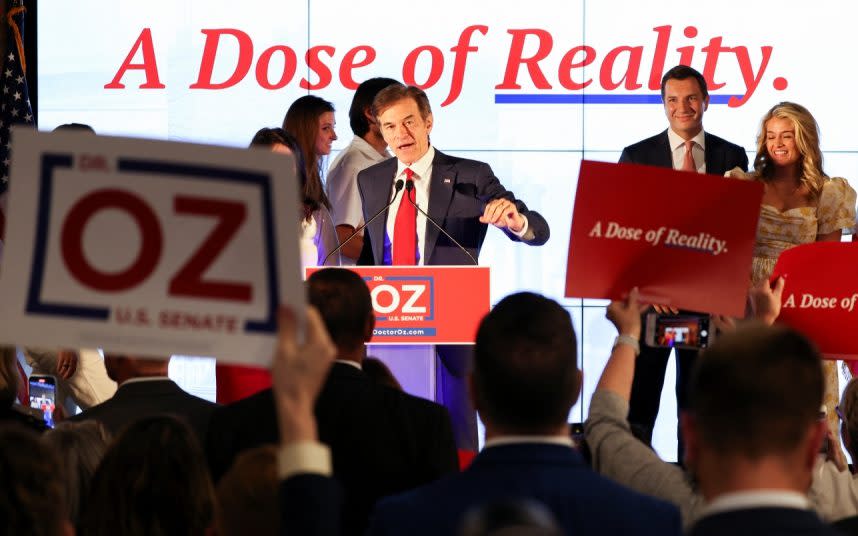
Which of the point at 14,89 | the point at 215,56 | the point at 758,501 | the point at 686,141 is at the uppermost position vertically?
the point at 215,56

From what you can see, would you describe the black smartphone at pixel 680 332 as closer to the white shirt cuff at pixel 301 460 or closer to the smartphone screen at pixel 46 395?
the white shirt cuff at pixel 301 460

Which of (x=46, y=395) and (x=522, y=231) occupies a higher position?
(x=522, y=231)

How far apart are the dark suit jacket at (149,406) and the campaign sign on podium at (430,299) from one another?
6.03 ft

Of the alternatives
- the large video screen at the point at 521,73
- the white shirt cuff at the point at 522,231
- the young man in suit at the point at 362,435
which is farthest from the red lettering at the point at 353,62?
the young man in suit at the point at 362,435

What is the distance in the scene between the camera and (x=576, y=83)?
7711mm

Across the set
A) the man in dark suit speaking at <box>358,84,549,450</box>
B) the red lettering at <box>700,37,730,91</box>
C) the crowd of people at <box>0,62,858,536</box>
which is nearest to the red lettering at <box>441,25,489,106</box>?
the red lettering at <box>700,37,730,91</box>

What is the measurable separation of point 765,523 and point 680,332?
188 cm

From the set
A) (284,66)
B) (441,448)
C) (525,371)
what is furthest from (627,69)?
(525,371)

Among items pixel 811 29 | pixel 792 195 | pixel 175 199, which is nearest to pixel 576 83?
pixel 811 29

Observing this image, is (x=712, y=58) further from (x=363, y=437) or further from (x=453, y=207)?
(x=363, y=437)

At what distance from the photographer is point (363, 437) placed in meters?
2.62

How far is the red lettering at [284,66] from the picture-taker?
773 centimetres

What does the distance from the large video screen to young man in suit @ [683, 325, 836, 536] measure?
6045 millimetres

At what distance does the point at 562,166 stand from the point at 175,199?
242 inches
